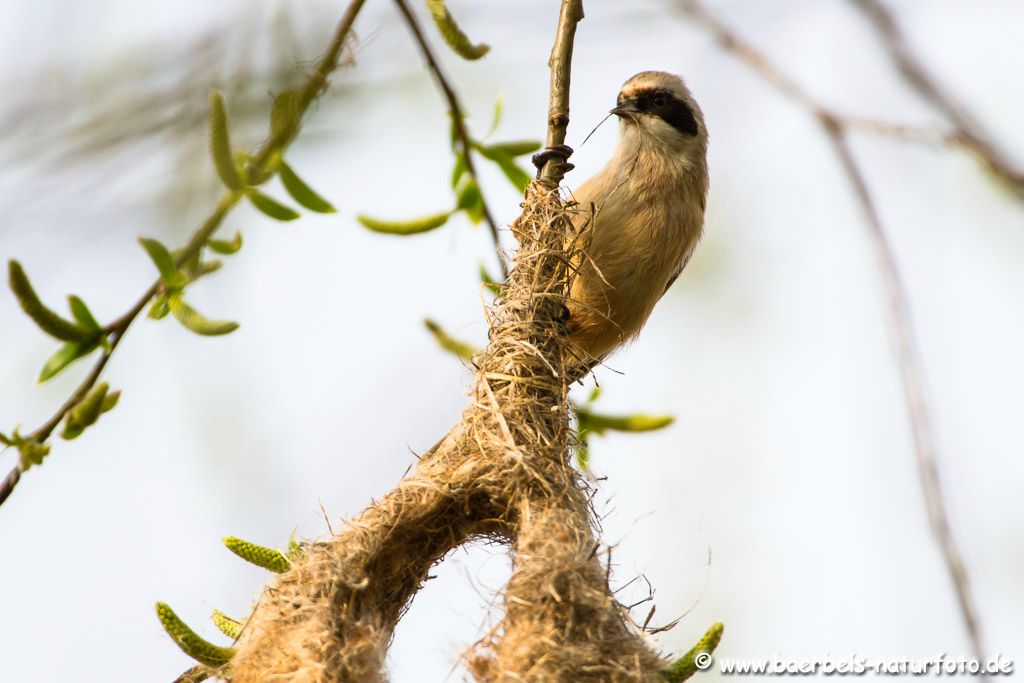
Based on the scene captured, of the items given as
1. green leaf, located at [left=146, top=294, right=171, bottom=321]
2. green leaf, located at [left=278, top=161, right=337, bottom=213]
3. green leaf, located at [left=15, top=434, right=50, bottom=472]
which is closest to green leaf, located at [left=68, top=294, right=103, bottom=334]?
green leaf, located at [left=146, top=294, right=171, bottom=321]

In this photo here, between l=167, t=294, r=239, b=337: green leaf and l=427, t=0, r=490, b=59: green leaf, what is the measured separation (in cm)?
90

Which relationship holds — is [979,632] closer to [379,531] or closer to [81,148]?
[379,531]

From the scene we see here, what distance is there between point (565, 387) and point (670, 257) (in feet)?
3.47

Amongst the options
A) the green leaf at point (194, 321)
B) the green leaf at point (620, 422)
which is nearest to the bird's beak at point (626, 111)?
the green leaf at point (620, 422)

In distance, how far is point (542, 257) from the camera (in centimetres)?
286

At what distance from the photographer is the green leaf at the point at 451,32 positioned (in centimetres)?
245

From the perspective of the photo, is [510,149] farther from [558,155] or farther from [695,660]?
[695,660]

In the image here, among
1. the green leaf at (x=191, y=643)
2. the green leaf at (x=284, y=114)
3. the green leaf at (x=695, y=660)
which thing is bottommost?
the green leaf at (x=191, y=643)

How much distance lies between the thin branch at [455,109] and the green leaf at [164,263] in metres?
0.86

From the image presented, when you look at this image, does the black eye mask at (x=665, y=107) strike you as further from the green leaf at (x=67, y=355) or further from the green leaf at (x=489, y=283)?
the green leaf at (x=67, y=355)

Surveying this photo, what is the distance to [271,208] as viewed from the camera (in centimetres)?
221

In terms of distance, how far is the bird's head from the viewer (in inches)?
150

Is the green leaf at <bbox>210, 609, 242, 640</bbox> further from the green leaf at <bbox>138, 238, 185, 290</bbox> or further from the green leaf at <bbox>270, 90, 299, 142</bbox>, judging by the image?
the green leaf at <bbox>270, 90, 299, 142</bbox>

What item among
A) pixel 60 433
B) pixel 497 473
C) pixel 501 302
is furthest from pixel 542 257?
pixel 60 433
